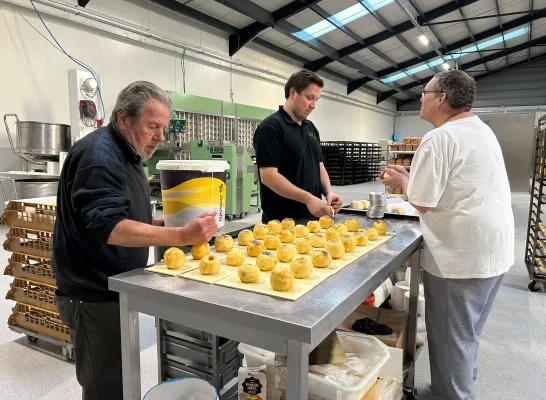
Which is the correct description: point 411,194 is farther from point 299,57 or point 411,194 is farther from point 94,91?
point 299,57

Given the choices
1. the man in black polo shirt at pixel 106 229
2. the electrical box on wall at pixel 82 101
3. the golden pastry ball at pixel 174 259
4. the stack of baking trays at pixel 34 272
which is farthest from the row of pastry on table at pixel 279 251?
the electrical box on wall at pixel 82 101

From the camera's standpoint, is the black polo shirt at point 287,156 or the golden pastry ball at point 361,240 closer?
the golden pastry ball at point 361,240

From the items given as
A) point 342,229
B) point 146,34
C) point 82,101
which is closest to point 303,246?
point 342,229

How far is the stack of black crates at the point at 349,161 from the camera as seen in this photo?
42.2 ft

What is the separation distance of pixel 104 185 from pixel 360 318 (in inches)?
57.3

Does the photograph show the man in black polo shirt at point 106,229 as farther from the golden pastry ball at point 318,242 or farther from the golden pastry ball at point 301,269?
the golden pastry ball at point 318,242

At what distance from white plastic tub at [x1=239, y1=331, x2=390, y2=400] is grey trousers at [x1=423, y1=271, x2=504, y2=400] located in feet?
1.13

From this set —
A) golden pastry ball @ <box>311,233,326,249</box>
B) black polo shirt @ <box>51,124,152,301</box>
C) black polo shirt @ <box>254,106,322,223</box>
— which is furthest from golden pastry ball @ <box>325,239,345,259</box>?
black polo shirt @ <box>254,106,322,223</box>

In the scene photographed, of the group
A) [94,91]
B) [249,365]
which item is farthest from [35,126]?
[249,365]

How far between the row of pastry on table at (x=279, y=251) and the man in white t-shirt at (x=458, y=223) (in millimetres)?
293

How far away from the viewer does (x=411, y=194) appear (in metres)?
1.68

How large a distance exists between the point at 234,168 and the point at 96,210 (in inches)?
215

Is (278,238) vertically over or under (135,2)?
under

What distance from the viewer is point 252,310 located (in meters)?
0.97
